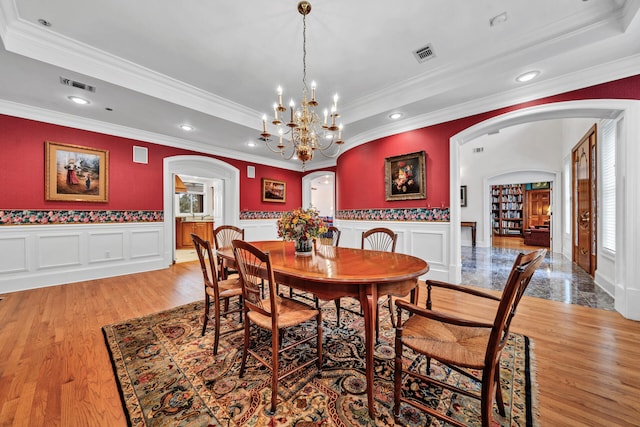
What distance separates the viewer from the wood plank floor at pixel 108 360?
4.56 feet

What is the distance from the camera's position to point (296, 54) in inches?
111

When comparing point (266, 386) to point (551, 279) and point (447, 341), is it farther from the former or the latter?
point (551, 279)

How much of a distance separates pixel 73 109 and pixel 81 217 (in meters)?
1.72

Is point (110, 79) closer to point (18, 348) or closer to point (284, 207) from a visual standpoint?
point (18, 348)

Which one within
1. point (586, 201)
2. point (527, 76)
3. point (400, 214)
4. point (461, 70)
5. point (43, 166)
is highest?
point (461, 70)

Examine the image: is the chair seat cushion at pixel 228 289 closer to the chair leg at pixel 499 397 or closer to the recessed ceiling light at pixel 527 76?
the chair leg at pixel 499 397

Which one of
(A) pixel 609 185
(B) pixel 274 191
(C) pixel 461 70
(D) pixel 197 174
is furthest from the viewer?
(B) pixel 274 191

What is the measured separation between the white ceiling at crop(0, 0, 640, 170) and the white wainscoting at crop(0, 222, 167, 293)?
1.79m

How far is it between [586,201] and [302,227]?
523 centimetres

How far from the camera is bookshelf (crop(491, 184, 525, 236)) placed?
10.7m

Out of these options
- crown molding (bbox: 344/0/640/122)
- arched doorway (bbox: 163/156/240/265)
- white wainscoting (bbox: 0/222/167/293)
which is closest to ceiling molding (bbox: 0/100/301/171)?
arched doorway (bbox: 163/156/240/265)

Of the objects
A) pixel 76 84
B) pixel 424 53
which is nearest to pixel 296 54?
pixel 424 53

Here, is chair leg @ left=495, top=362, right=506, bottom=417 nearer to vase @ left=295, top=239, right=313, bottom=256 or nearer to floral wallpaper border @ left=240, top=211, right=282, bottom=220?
vase @ left=295, top=239, right=313, bottom=256

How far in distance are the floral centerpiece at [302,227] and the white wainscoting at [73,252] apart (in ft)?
13.1
